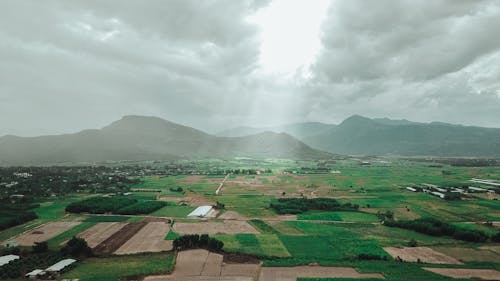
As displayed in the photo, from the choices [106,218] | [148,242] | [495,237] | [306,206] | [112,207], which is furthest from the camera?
[306,206]

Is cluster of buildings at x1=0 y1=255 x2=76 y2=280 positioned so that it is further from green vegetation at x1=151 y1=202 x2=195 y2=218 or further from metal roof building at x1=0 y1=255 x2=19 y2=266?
green vegetation at x1=151 y1=202 x2=195 y2=218

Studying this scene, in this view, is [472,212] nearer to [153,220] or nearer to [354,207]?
[354,207]

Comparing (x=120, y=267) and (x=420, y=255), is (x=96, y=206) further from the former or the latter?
(x=420, y=255)

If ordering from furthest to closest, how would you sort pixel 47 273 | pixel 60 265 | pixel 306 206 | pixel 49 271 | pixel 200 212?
pixel 306 206, pixel 200 212, pixel 60 265, pixel 49 271, pixel 47 273

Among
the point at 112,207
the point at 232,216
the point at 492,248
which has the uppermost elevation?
the point at 112,207

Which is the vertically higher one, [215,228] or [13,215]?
[13,215]

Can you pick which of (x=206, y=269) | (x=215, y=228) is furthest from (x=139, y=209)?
(x=206, y=269)

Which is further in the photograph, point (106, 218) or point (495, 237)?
point (106, 218)
